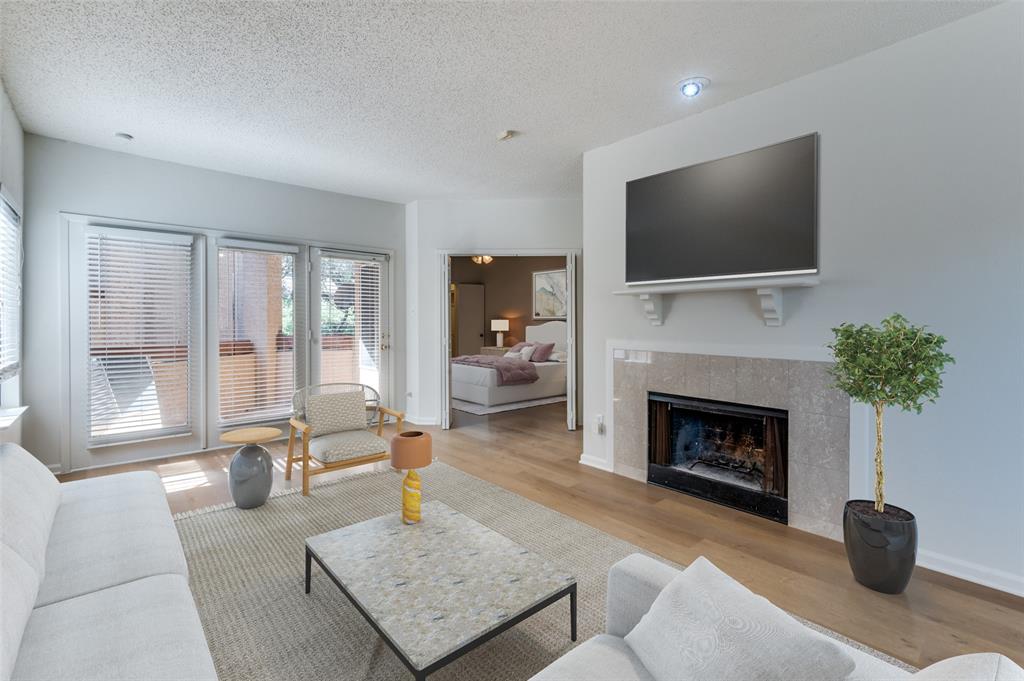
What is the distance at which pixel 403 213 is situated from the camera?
6062mm

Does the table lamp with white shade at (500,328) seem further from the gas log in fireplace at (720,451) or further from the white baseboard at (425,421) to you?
the gas log in fireplace at (720,451)

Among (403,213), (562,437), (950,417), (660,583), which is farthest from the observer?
(403,213)

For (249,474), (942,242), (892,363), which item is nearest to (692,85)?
(942,242)

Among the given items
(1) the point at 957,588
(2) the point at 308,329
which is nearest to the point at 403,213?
(2) the point at 308,329

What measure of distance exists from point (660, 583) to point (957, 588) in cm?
208

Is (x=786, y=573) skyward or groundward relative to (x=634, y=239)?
groundward

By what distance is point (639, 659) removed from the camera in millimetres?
1233

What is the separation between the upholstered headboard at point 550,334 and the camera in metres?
9.23

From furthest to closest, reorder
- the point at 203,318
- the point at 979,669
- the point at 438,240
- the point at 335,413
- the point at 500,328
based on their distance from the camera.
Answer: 1. the point at 500,328
2. the point at 438,240
3. the point at 203,318
4. the point at 335,413
5. the point at 979,669

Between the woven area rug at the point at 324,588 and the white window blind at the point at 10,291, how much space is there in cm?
173

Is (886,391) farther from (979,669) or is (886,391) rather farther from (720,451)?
(979,669)

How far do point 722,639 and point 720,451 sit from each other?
8.91ft

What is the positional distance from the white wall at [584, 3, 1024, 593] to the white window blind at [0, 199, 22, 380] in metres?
5.08

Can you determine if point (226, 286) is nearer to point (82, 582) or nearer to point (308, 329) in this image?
point (308, 329)
